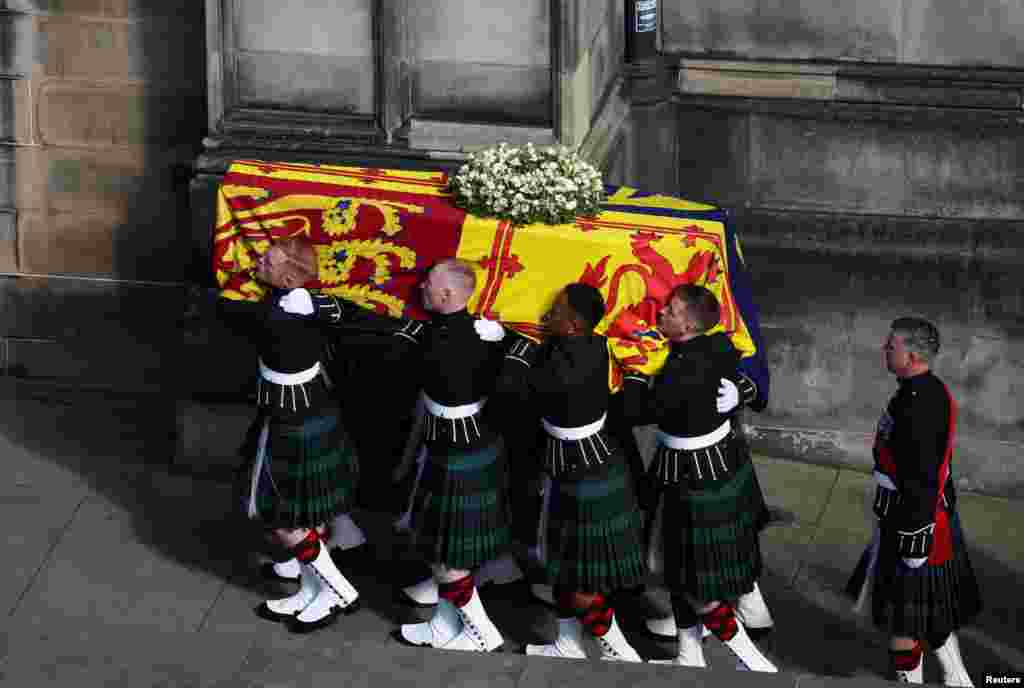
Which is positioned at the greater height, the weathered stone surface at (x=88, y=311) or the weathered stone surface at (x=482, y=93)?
the weathered stone surface at (x=482, y=93)

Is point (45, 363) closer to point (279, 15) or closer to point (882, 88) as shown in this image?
point (279, 15)

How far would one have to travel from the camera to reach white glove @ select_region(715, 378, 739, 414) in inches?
324

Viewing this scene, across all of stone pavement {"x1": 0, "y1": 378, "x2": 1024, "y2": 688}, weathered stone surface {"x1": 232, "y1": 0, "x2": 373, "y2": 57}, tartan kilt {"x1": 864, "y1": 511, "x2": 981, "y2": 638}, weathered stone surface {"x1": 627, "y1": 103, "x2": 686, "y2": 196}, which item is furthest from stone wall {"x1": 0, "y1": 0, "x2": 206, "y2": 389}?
tartan kilt {"x1": 864, "y1": 511, "x2": 981, "y2": 638}

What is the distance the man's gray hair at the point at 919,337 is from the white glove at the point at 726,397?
0.72 meters

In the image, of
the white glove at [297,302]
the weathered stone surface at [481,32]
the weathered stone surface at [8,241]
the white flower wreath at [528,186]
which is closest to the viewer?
the white glove at [297,302]

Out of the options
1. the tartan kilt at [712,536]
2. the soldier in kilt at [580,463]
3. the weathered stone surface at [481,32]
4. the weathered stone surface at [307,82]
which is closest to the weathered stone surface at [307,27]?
the weathered stone surface at [307,82]

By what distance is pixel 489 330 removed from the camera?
8.42m

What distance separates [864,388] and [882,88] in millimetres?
1710

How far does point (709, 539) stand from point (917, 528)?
0.85 meters

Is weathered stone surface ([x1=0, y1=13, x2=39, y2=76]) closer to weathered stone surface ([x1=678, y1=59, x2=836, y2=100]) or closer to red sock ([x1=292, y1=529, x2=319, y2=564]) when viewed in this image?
weathered stone surface ([x1=678, y1=59, x2=836, y2=100])

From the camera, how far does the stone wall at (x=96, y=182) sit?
35.9 ft

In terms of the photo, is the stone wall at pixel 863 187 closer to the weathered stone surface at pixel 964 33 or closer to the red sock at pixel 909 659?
the weathered stone surface at pixel 964 33

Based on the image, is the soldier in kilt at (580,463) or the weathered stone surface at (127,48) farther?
the weathered stone surface at (127,48)

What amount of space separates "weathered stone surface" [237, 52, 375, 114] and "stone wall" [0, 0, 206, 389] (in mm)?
807
